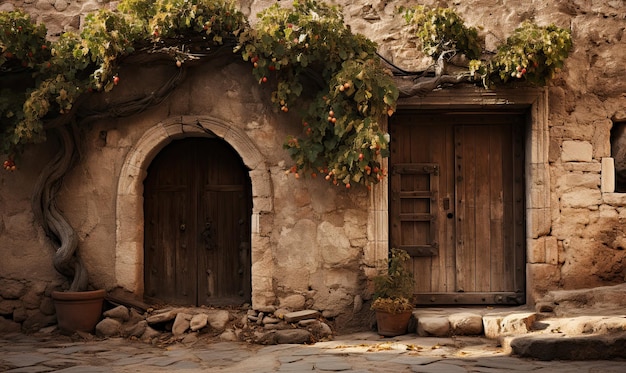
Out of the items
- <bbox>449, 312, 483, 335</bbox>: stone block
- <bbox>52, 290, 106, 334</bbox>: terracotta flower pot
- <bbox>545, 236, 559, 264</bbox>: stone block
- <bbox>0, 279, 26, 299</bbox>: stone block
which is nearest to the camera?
<bbox>449, 312, 483, 335</bbox>: stone block

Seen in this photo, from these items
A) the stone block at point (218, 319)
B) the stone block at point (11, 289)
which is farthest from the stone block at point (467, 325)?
the stone block at point (11, 289)

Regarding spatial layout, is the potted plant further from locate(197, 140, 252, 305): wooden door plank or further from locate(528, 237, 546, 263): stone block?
locate(197, 140, 252, 305): wooden door plank

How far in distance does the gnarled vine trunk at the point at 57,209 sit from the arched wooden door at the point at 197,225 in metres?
0.73

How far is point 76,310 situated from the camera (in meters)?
6.43

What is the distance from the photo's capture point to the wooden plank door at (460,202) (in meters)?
6.91

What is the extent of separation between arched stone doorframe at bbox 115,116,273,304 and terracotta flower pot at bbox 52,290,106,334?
378mm

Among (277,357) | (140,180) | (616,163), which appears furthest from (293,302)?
(616,163)

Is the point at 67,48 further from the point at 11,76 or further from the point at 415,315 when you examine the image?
the point at 415,315

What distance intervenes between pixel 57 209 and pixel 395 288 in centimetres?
338

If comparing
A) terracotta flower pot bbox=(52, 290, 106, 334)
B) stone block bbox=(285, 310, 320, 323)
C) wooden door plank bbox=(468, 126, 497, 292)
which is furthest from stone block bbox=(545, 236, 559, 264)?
terracotta flower pot bbox=(52, 290, 106, 334)

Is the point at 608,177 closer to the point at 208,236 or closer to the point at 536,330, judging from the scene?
the point at 536,330

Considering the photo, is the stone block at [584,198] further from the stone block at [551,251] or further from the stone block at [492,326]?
the stone block at [492,326]

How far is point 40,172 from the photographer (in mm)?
6832

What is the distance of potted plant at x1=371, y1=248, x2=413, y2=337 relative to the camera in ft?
20.1
